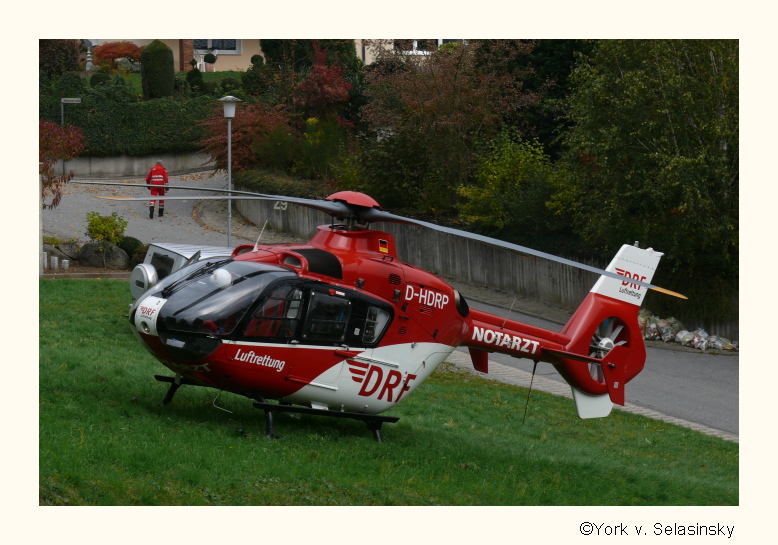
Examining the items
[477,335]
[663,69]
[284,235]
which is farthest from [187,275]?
[284,235]

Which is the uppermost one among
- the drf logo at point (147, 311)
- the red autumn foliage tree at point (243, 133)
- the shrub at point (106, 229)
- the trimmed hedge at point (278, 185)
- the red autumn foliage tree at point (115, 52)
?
the red autumn foliage tree at point (115, 52)

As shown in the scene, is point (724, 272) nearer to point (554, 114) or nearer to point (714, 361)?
point (714, 361)

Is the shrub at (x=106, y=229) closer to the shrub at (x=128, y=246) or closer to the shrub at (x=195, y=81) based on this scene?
the shrub at (x=128, y=246)

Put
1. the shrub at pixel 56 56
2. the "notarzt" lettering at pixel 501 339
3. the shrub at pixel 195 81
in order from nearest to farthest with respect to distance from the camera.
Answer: the "notarzt" lettering at pixel 501 339, the shrub at pixel 56 56, the shrub at pixel 195 81

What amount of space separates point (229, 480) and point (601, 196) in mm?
17547

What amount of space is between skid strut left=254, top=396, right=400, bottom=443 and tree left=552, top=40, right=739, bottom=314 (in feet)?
41.7

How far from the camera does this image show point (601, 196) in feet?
83.5

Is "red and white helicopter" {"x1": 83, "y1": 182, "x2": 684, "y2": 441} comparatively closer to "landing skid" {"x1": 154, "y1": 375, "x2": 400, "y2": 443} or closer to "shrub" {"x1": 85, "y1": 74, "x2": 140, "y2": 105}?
"landing skid" {"x1": 154, "y1": 375, "x2": 400, "y2": 443}

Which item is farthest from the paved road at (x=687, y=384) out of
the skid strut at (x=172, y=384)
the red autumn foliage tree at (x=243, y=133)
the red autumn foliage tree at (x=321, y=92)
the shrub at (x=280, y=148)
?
the red autumn foliage tree at (x=321, y=92)

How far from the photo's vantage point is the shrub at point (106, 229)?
2792 centimetres

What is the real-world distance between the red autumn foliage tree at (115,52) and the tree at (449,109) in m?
31.5

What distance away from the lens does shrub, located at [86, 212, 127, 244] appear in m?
27.9

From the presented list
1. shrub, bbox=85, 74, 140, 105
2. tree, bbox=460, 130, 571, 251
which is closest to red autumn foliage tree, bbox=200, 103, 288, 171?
shrub, bbox=85, 74, 140, 105

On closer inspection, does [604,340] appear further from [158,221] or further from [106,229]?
[158,221]
